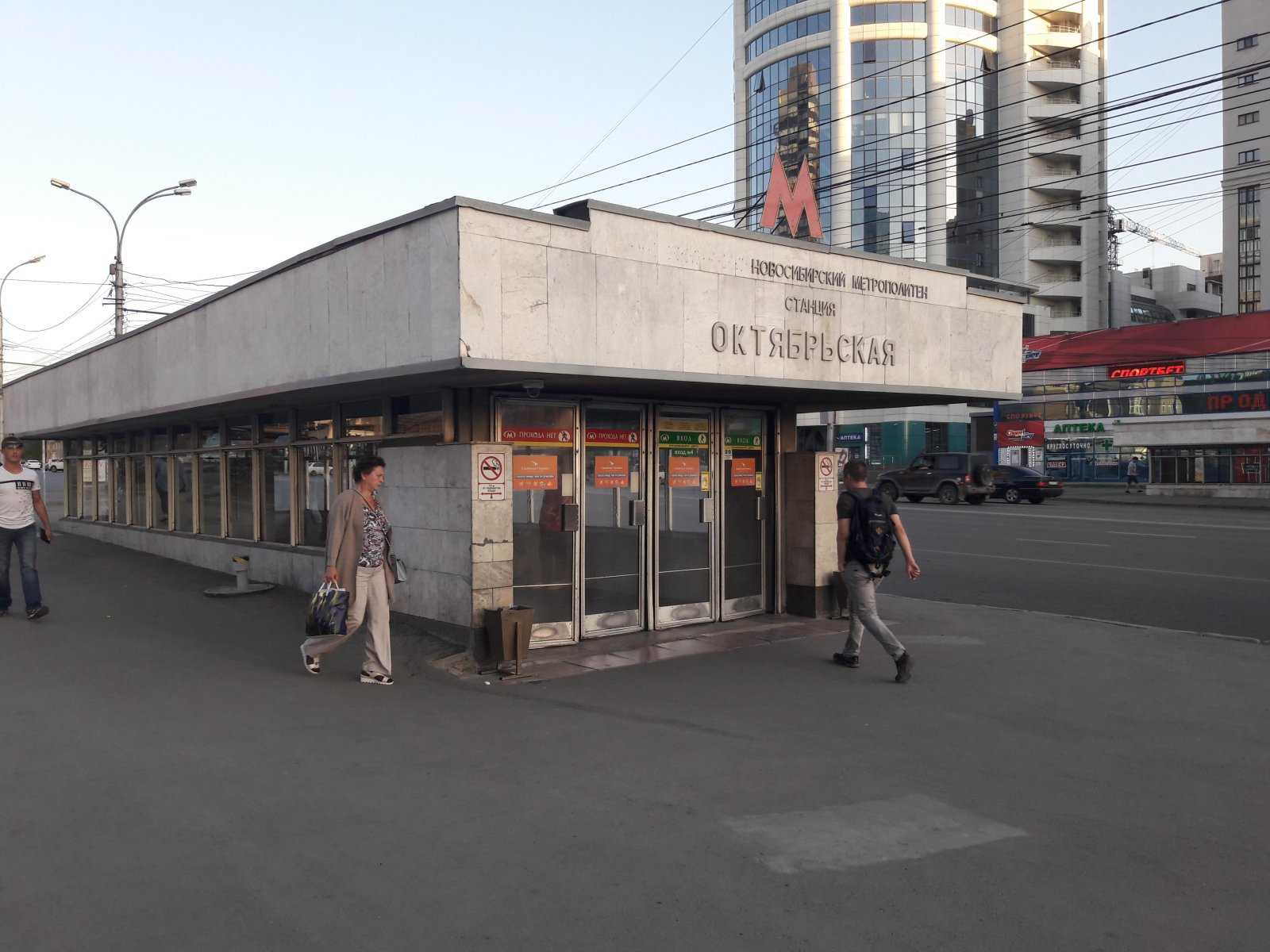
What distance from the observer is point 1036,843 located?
4.89 metres

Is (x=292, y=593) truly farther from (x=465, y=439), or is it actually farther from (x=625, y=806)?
(x=625, y=806)

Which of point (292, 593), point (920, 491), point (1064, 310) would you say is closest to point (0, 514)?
point (292, 593)

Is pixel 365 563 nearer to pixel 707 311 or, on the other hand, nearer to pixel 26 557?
pixel 707 311

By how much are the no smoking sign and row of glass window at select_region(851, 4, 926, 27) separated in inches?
2554

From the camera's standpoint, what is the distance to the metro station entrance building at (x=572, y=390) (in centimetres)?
797

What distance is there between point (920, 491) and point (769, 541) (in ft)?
82.5

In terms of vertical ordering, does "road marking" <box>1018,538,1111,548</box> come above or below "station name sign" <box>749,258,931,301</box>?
below

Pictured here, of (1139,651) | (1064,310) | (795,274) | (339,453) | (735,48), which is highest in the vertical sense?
(735,48)

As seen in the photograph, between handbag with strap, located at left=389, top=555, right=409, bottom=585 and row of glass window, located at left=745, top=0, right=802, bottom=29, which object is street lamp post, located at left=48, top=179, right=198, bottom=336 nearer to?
handbag with strap, located at left=389, top=555, right=409, bottom=585

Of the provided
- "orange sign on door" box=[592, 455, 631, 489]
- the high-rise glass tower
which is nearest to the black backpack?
"orange sign on door" box=[592, 455, 631, 489]

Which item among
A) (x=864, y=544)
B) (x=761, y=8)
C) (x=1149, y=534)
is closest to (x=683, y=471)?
(x=864, y=544)

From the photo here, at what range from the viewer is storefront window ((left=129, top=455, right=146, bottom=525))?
1789 centimetres

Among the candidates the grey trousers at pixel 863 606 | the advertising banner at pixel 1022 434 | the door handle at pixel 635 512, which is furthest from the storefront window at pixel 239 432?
the advertising banner at pixel 1022 434

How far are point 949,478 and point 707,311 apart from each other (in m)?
27.5
